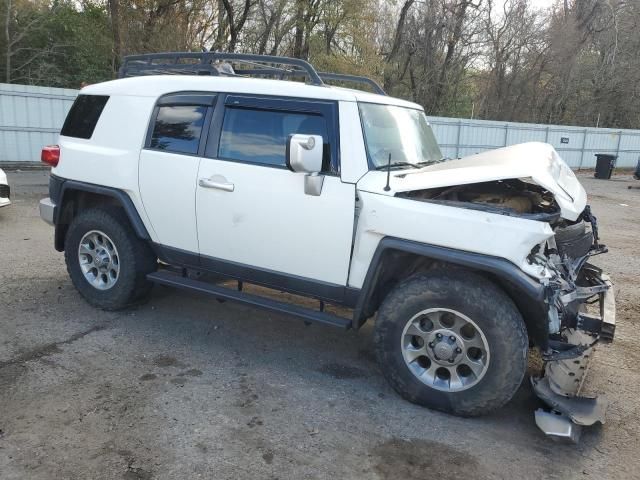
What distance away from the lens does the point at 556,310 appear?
3328mm

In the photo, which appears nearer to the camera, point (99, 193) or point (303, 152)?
point (303, 152)

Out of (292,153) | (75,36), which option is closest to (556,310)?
(292,153)

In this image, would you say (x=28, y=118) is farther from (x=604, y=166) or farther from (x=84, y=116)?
(x=604, y=166)

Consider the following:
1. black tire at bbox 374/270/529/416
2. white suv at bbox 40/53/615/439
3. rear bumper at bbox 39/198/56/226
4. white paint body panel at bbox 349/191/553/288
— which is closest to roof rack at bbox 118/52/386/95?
white suv at bbox 40/53/615/439

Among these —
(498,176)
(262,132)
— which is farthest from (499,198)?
(262,132)

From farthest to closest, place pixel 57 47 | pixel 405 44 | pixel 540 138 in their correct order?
pixel 405 44, pixel 540 138, pixel 57 47

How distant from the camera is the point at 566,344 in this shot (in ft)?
11.1

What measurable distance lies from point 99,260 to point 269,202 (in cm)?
200

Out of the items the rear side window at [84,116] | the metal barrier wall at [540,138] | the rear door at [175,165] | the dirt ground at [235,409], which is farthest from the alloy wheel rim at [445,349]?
the metal barrier wall at [540,138]

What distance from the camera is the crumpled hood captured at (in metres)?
3.19

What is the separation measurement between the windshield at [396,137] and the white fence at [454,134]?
42.9 feet

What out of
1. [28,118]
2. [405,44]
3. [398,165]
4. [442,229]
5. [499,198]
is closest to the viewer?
[442,229]

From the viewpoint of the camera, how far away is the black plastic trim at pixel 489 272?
310cm

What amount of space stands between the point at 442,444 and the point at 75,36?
72.3ft
